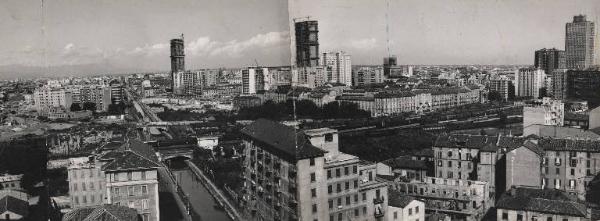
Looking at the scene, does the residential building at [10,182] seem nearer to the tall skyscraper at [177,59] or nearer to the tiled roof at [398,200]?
the tiled roof at [398,200]

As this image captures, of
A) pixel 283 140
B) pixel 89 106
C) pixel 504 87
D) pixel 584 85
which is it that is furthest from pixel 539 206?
pixel 504 87

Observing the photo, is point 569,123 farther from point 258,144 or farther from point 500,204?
point 258,144

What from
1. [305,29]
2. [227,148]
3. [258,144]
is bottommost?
[227,148]

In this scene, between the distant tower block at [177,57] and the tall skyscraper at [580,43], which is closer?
the tall skyscraper at [580,43]

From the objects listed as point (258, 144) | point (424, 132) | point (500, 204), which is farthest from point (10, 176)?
point (424, 132)

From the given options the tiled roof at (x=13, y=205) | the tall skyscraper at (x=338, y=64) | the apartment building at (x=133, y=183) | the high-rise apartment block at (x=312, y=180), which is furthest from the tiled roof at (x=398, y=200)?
the tall skyscraper at (x=338, y=64)
